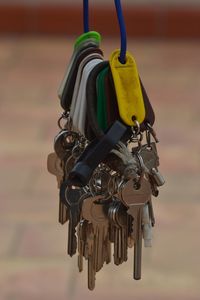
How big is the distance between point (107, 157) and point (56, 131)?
6.03ft

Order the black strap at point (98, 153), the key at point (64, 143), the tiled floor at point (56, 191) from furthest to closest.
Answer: the tiled floor at point (56, 191), the key at point (64, 143), the black strap at point (98, 153)

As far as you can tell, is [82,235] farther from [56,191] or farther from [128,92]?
[56,191]

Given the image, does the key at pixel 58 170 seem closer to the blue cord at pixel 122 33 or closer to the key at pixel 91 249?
the key at pixel 91 249

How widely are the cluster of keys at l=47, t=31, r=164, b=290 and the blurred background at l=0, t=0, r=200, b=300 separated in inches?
27.4

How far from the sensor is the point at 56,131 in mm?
2678

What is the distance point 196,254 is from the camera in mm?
1799

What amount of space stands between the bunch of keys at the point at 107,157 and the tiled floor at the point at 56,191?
692mm

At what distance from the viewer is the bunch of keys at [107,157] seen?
84cm

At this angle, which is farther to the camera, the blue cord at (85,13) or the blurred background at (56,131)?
the blurred background at (56,131)

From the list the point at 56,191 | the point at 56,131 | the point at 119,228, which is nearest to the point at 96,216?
the point at 119,228

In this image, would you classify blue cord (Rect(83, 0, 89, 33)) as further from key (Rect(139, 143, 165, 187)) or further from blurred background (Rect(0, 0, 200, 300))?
blurred background (Rect(0, 0, 200, 300))

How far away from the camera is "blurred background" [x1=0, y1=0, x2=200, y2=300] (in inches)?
66.0

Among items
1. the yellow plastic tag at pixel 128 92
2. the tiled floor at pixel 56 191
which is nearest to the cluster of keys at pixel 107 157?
the yellow plastic tag at pixel 128 92

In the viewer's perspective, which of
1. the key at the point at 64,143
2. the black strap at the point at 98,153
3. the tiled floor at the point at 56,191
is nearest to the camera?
the black strap at the point at 98,153
